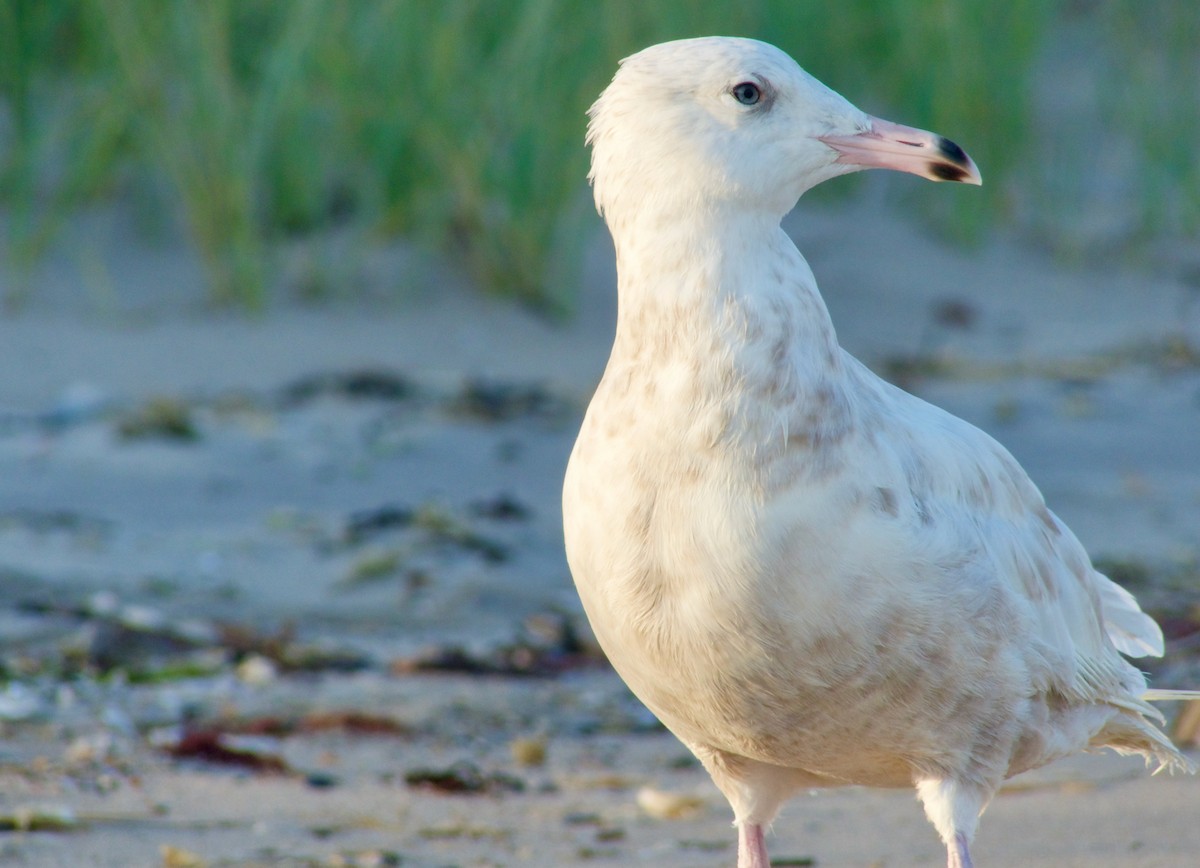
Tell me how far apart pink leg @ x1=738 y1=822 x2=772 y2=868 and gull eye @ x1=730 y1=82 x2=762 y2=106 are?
1.29 meters

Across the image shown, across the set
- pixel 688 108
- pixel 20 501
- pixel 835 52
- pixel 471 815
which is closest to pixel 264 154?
pixel 20 501

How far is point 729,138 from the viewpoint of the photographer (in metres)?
2.75

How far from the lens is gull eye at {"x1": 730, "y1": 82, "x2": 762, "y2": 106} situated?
278 centimetres

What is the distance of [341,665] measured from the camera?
4852 millimetres

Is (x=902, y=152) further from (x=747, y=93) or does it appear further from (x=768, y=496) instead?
(x=768, y=496)

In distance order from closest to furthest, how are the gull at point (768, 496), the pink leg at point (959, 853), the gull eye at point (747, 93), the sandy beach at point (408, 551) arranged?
the gull at point (768, 496) < the gull eye at point (747, 93) < the pink leg at point (959, 853) < the sandy beach at point (408, 551)

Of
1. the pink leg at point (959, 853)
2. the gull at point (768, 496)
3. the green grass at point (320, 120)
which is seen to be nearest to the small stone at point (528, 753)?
the gull at point (768, 496)

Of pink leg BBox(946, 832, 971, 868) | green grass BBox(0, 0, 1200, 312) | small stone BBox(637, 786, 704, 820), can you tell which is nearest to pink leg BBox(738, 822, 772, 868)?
pink leg BBox(946, 832, 971, 868)

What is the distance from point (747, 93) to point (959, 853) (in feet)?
4.28

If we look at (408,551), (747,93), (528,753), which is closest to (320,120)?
(408,551)

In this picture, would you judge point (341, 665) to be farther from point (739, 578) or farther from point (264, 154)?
point (264, 154)

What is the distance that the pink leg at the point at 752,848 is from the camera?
122 inches

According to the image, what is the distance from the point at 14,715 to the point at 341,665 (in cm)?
91

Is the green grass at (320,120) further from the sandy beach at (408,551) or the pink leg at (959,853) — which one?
the pink leg at (959,853)
